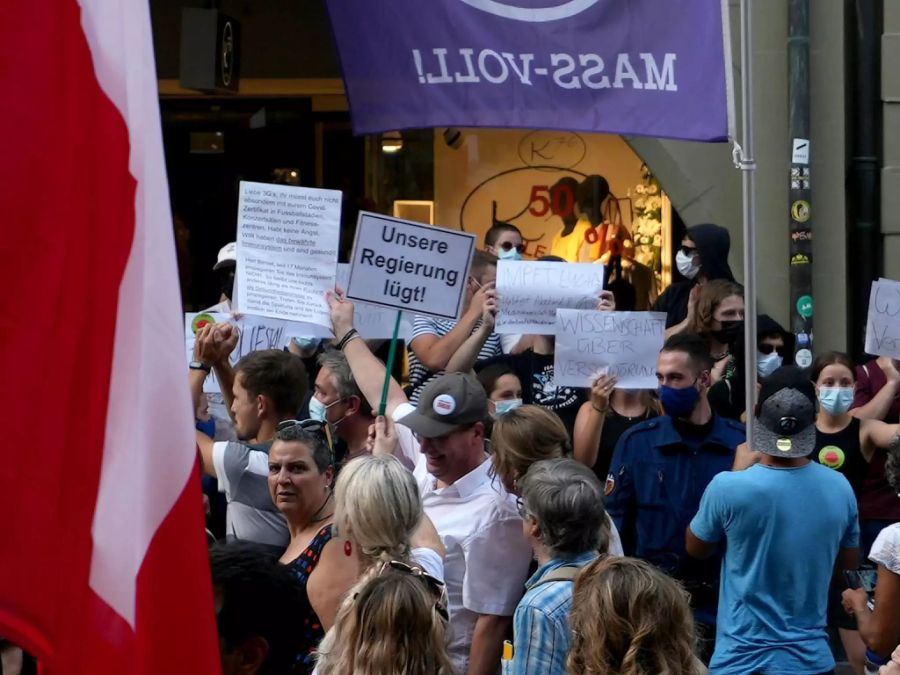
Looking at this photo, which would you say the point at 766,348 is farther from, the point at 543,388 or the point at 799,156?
the point at 799,156

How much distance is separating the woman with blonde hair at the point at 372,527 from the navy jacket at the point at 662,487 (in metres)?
1.59

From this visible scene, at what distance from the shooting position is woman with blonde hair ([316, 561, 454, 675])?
369cm

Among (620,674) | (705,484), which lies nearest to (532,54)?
(705,484)

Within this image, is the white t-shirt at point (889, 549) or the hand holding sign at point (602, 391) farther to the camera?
the hand holding sign at point (602, 391)

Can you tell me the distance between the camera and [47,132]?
2.33 meters

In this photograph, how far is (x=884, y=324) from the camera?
23.6 feet

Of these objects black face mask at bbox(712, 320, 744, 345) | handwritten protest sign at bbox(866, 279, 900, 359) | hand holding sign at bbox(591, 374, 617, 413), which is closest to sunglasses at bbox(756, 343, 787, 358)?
black face mask at bbox(712, 320, 744, 345)

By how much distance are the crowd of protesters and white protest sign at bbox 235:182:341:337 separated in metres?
0.18

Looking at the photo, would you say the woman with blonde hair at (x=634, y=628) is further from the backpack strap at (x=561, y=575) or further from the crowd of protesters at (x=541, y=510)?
the backpack strap at (x=561, y=575)

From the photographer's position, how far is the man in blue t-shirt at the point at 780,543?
17.7 ft

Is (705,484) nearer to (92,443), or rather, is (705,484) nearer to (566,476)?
(566,476)

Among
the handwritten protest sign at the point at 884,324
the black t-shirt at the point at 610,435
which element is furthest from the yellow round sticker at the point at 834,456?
the black t-shirt at the point at 610,435

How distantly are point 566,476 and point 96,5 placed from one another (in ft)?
8.17

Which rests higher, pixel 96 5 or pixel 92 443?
pixel 96 5
